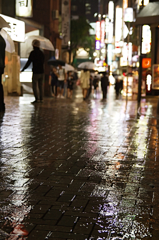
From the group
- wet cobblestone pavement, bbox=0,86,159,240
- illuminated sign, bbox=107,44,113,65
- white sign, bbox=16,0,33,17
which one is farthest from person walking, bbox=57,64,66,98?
illuminated sign, bbox=107,44,113,65

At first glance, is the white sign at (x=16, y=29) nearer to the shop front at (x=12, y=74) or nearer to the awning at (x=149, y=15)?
the shop front at (x=12, y=74)

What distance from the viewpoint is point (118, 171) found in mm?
4711

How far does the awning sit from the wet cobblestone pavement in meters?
11.3

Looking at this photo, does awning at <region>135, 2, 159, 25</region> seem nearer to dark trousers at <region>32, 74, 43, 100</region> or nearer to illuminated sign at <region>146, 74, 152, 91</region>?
dark trousers at <region>32, 74, 43, 100</region>

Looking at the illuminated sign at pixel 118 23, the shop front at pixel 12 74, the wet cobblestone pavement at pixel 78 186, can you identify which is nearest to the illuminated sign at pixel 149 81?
the shop front at pixel 12 74

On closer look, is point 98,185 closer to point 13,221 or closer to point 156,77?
point 13,221

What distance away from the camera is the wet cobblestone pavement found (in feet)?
9.37

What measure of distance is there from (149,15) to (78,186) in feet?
50.6

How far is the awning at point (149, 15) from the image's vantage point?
59.1 feet

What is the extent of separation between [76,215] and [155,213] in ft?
2.00

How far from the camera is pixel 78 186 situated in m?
4.01

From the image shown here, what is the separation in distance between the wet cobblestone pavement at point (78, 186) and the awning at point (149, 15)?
1132 cm

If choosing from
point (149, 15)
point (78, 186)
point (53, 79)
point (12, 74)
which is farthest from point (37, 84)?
point (78, 186)

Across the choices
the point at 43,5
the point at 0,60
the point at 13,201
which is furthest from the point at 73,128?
the point at 43,5
